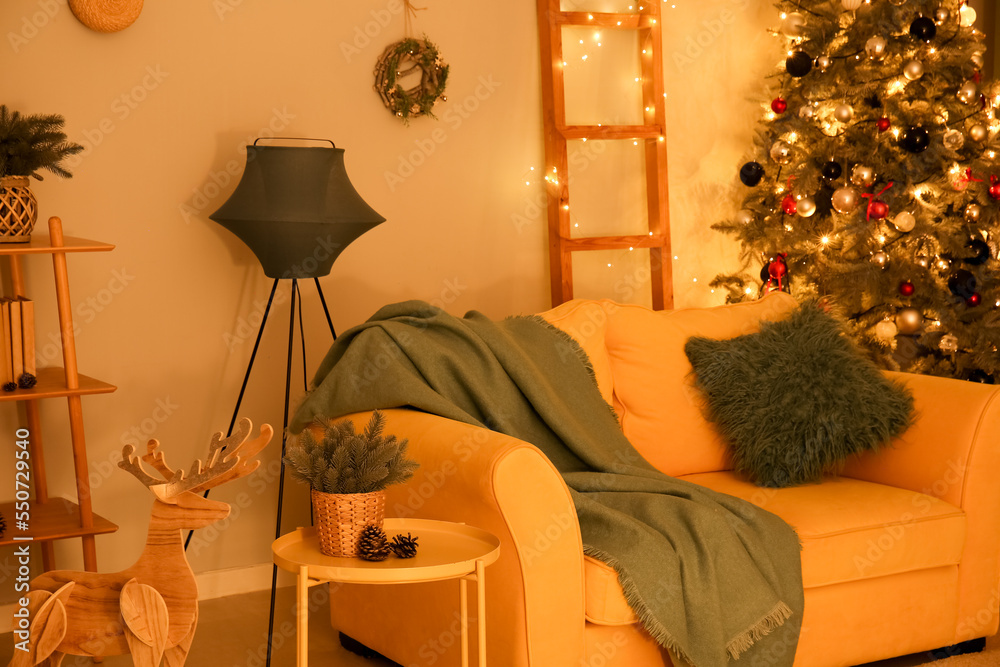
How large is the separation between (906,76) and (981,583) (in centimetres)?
196

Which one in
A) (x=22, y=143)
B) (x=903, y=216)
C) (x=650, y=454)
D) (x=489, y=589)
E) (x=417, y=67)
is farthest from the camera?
(x=903, y=216)

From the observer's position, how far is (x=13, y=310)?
258cm

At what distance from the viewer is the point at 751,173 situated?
3.90 m

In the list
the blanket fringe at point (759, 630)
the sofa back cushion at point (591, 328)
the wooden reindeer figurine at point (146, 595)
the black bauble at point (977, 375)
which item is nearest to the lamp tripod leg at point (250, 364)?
the sofa back cushion at point (591, 328)

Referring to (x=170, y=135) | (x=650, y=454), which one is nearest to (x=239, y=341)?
(x=170, y=135)

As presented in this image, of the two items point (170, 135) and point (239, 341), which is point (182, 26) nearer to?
point (170, 135)

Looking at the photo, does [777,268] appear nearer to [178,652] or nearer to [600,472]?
[600,472]

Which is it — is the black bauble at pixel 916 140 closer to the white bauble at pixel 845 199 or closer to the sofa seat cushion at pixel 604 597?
the white bauble at pixel 845 199

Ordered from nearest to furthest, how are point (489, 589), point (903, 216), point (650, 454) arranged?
point (489, 589)
point (650, 454)
point (903, 216)

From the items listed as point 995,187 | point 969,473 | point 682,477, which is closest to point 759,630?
point 682,477

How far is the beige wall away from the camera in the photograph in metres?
3.01

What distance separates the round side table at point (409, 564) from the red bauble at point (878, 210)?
7.76ft

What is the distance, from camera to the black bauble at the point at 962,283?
376cm

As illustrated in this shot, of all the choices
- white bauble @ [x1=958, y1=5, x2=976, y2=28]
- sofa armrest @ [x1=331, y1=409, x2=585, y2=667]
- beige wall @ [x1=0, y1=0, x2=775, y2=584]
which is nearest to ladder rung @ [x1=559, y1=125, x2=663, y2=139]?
beige wall @ [x1=0, y1=0, x2=775, y2=584]
